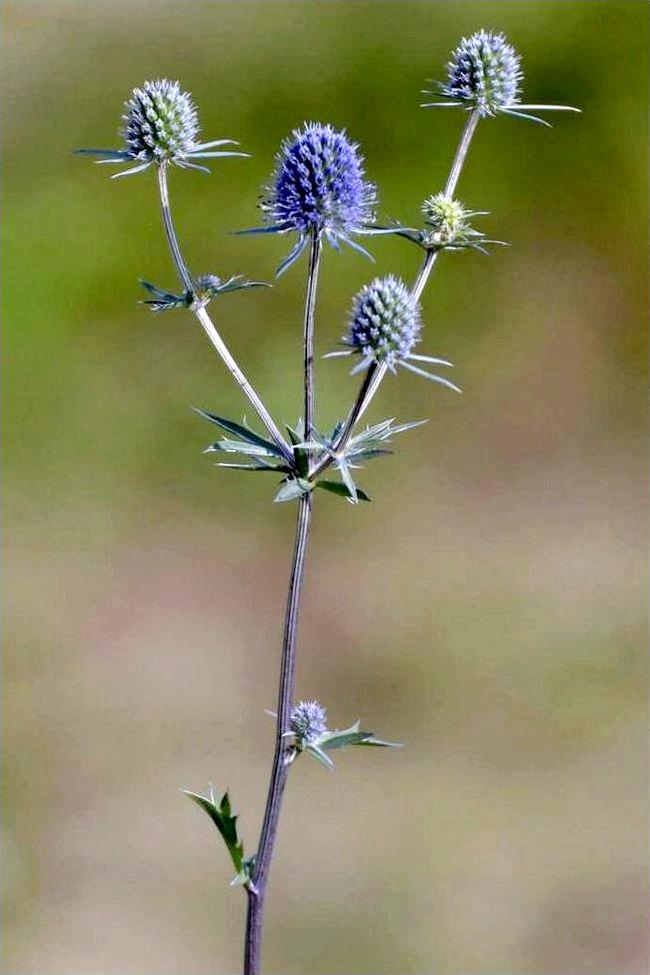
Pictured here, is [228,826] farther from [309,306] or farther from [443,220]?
[443,220]

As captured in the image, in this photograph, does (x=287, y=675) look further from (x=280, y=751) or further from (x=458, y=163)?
(x=458, y=163)

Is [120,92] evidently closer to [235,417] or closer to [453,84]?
[235,417]

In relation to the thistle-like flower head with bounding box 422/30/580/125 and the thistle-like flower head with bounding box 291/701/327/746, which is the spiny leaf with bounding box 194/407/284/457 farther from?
the thistle-like flower head with bounding box 422/30/580/125

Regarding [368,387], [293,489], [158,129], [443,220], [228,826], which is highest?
[158,129]

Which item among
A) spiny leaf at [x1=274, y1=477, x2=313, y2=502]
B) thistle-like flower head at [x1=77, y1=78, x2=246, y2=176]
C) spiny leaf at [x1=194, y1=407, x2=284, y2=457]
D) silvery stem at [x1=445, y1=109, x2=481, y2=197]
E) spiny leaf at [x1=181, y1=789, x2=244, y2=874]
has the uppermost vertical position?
thistle-like flower head at [x1=77, y1=78, x2=246, y2=176]

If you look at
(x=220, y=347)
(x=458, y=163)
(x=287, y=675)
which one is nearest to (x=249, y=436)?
(x=220, y=347)

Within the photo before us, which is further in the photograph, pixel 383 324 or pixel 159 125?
pixel 159 125

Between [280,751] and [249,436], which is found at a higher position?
[249,436]

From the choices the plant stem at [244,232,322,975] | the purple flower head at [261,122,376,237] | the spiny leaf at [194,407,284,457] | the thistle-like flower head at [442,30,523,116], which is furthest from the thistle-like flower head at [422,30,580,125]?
the spiny leaf at [194,407,284,457]
